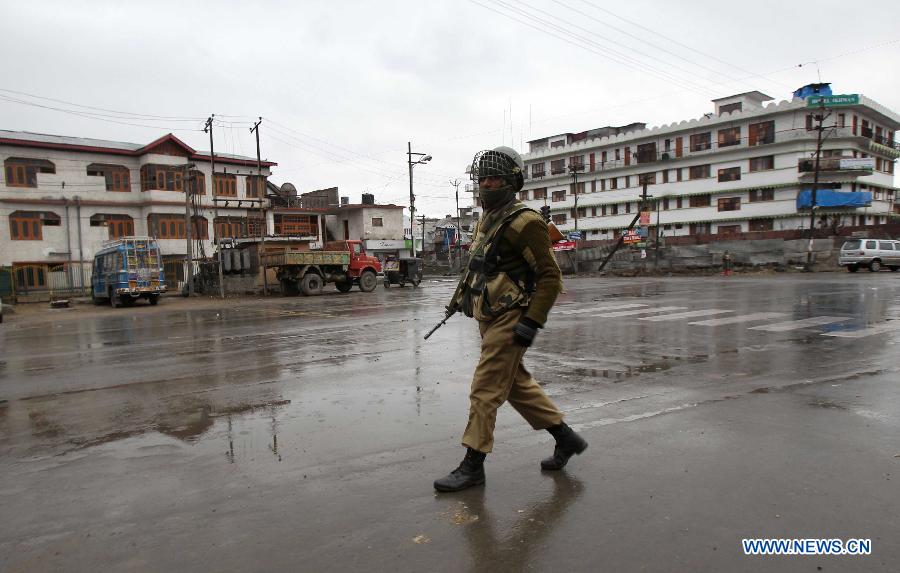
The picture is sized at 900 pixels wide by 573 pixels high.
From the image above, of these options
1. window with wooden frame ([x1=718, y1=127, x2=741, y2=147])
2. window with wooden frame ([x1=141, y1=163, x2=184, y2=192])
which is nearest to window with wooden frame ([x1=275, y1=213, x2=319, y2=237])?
window with wooden frame ([x1=141, y1=163, x2=184, y2=192])

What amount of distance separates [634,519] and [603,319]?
9.79 m

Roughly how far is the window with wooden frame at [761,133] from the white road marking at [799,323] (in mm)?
46734

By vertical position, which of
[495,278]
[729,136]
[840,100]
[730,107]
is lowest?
[495,278]

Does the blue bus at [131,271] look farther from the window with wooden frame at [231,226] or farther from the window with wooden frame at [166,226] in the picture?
the window with wooden frame at [231,226]

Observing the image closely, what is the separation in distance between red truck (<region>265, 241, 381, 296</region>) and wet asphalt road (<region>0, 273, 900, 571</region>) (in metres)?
17.2

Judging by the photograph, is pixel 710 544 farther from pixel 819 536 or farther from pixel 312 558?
pixel 312 558

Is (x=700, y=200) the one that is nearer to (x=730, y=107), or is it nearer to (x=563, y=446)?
(x=730, y=107)

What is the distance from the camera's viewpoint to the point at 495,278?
3.55m

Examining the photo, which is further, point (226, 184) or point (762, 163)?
point (762, 163)

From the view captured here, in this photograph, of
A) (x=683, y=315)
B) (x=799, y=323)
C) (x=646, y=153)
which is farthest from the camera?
(x=646, y=153)

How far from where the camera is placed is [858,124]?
164ft

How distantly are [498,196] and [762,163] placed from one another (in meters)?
56.6

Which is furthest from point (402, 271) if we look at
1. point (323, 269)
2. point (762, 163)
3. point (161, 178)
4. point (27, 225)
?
point (762, 163)

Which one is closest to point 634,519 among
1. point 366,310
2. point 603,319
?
point 603,319
